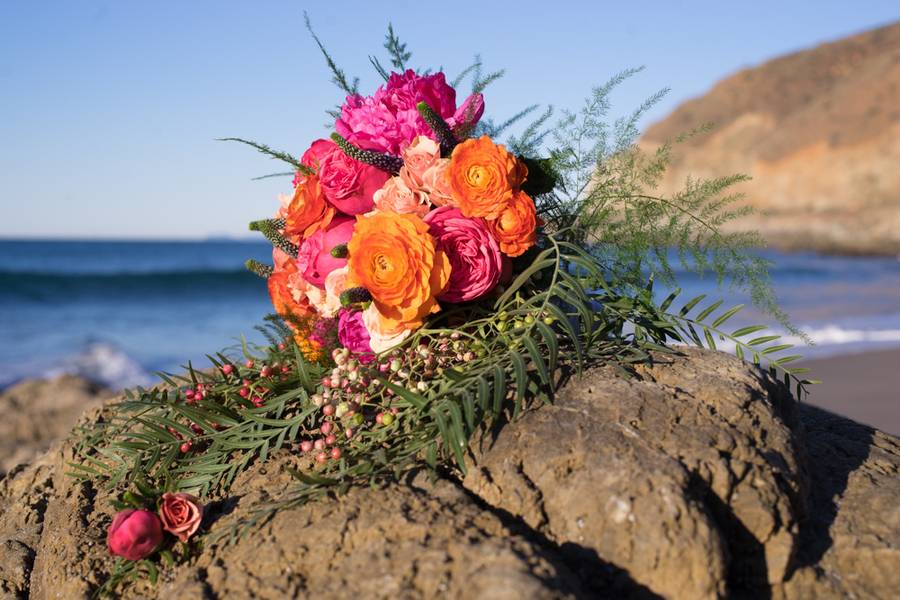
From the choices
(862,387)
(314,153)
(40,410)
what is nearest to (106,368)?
(40,410)

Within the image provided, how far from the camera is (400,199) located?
2.09 m

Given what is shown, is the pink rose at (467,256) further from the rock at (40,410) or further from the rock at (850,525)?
the rock at (40,410)

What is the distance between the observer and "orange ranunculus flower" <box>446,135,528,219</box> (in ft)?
6.54

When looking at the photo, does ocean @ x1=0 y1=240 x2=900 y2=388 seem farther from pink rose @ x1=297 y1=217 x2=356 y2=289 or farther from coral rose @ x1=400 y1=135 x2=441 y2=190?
coral rose @ x1=400 y1=135 x2=441 y2=190

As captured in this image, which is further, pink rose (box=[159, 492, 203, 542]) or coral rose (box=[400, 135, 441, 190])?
coral rose (box=[400, 135, 441, 190])

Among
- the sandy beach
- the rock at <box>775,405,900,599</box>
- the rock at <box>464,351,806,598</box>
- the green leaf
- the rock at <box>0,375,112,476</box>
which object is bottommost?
the rock at <box>0,375,112,476</box>

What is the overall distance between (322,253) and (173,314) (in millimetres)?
21692

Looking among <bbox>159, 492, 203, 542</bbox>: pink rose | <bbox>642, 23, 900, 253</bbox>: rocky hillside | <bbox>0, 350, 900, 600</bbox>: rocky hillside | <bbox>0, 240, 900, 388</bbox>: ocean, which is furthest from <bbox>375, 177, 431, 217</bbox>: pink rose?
<bbox>642, 23, 900, 253</bbox>: rocky hillside

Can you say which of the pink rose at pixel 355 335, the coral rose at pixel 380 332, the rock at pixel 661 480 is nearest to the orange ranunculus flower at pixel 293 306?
the pink rose at pixel 355 335

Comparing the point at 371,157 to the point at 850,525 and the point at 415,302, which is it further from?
the point at 850,525

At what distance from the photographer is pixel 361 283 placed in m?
1.92

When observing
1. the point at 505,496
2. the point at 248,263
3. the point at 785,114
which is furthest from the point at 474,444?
the point at 785,114

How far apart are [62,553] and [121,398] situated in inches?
35.3

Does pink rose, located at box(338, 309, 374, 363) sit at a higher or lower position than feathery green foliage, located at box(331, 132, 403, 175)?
lower
